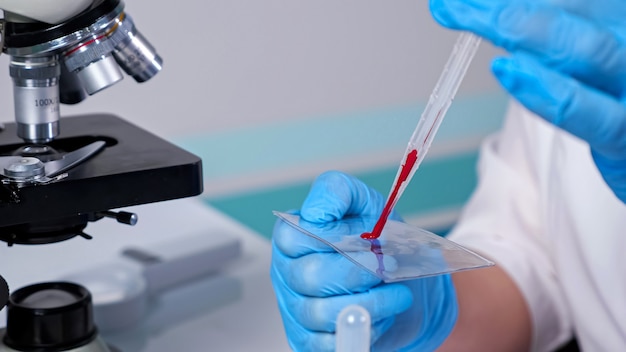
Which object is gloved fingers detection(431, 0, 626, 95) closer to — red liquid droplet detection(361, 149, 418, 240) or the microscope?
red liquid droplet detection(361, 149, 418, 240)

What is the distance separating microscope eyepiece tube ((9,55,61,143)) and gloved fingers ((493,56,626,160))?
18.4 inches

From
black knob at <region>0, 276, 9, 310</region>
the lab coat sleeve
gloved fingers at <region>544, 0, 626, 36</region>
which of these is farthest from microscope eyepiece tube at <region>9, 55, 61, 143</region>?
the lab coat sleeve

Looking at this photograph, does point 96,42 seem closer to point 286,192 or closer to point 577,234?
point 577,234

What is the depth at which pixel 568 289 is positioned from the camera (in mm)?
1404

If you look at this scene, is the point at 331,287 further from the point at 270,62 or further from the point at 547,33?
the point at 270,62

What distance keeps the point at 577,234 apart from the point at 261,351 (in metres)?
0.65

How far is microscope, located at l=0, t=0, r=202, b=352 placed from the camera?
0.82 meters

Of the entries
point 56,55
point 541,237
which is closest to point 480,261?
point 56,55

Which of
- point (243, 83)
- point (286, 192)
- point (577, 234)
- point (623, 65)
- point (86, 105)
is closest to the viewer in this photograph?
point (623, 65)

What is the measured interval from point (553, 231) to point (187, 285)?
Answer: 68 centimetres

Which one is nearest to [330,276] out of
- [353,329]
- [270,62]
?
[353,329]

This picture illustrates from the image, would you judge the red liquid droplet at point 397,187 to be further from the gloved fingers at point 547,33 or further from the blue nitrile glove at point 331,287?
the gloved fingers at point 547,33

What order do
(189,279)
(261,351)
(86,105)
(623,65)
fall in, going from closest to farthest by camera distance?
(623,65) → (261,351) → (189,279) → (86,105)

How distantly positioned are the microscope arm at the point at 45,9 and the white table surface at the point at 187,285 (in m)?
0.46
